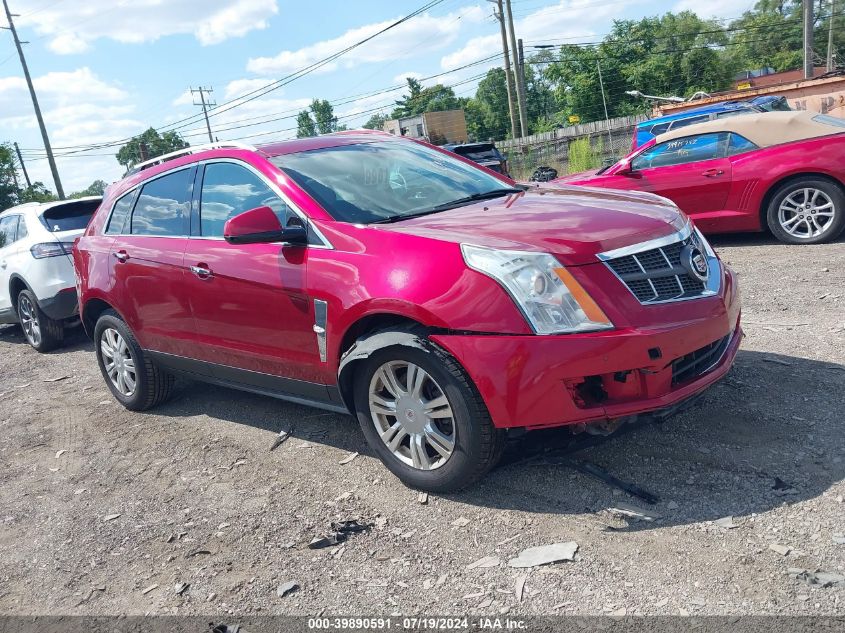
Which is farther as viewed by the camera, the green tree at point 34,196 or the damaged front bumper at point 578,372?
the green tree at point 34,196

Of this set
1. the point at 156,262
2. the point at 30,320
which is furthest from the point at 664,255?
the point at 30,320

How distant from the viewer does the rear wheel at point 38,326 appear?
8555 mm

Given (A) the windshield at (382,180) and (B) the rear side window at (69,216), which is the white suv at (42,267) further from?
(A) the windshield at (382,180)

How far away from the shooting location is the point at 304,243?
391cm

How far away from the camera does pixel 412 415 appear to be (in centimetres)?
356

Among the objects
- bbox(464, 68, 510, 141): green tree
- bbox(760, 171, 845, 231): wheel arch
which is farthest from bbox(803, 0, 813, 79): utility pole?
bbox(464, 68, 510, 141): green tree

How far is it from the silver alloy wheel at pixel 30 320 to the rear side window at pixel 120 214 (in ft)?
11.8

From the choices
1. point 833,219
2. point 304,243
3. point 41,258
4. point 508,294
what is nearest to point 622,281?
point 508,294

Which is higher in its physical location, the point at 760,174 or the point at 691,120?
the point at 691,120

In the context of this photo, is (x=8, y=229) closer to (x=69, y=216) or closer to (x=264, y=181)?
(x=69, y=216)

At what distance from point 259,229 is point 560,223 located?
1.53 m

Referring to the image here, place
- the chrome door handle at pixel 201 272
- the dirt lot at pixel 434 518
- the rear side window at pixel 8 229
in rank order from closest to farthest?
the dirt lot at pixel 434 518
the chrome door handle at pixel 201 272
the rear side window at pixel 8 229

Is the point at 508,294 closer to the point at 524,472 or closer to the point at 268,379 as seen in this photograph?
the point at 524,472

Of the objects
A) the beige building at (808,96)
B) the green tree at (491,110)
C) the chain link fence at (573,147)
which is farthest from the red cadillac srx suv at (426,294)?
the green tree at (491,110)
